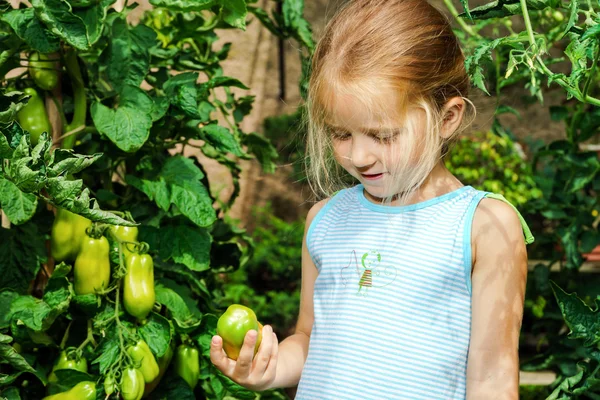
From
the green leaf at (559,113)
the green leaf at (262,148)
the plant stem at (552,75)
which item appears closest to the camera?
the plant stem at (552,75)

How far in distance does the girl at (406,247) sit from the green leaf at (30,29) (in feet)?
1.65

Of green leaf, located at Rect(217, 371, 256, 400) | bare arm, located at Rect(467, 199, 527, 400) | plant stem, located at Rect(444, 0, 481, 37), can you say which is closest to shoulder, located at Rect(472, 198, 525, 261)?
bare arm, located at Rect(467, 199, 527, 400)

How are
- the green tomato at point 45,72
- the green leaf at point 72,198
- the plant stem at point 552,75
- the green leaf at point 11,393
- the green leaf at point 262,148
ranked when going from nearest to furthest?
1. the plant stem at point 552,75
2. the green leaf at point 72,198
3. the green leaf at point 11,393
4. the green tomato at point 45,72
5. the green leaf at point 262,148

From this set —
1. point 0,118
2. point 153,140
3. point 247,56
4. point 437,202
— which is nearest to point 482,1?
point 247,56

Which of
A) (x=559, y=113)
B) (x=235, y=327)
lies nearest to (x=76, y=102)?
(x=235, y=327)

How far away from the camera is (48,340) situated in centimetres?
157

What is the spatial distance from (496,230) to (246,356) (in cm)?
42

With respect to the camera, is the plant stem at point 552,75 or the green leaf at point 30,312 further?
the green leaf at point 30,312

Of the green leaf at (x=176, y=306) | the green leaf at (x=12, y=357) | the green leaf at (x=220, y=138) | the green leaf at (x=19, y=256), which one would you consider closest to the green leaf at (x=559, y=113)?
the green leaf at (x=220, y=138)

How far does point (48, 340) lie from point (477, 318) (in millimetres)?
834

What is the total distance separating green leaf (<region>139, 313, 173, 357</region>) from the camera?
1.54 m

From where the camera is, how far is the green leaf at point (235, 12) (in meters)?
1.63

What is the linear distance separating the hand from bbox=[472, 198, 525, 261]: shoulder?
0.34 metres

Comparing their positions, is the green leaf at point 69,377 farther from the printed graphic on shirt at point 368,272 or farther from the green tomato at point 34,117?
the printed graphic on shirt at point 368,272
